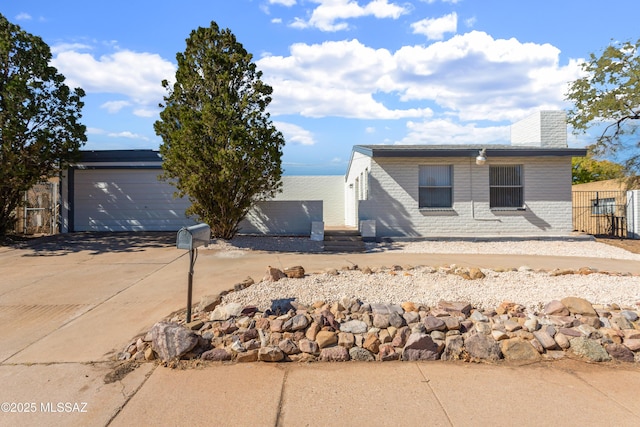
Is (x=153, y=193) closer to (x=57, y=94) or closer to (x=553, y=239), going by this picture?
(x=57, y=94)

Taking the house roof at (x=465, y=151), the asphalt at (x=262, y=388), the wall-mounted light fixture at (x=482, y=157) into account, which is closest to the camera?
the asphalt at (x=262, y=388)

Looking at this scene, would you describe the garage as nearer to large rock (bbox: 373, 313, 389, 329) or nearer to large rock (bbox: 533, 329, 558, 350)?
large rock (bbox: 373, 313, 389, 329)

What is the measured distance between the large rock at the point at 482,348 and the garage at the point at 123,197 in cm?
1294

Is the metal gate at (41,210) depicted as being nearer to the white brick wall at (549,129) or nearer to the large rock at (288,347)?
the large rock at (288,347)

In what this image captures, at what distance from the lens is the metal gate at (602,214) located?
15.2 meters

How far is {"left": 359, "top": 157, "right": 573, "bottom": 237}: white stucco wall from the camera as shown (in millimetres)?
13305

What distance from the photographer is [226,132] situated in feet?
34.7

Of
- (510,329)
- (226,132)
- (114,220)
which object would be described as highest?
(226,132)

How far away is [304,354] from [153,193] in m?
13.0

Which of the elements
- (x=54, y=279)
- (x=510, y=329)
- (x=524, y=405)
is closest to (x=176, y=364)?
(x=524, y=405)

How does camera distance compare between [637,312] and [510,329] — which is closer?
[510,329]

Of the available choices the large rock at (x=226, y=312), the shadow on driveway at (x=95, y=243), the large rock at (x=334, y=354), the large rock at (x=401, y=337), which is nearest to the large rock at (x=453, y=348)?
the large rock at (x=401, y=337)

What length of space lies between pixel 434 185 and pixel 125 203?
1158 centimetres

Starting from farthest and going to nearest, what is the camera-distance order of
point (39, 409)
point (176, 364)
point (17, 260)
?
point (17, 260) → point (176, 364) → point (39, 409)
